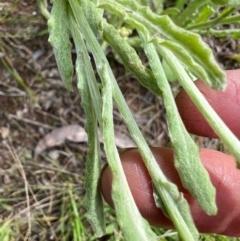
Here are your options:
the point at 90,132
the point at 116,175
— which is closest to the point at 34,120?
the point at 90,132

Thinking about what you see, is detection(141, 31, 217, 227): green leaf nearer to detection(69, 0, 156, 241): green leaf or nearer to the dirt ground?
detection(69, 0, 156, 241): green leaf

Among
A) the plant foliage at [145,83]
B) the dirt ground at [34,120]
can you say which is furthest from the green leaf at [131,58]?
the dirt ground at [34,120]

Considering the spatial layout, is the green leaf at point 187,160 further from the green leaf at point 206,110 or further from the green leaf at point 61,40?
the green leaf at point 61,40

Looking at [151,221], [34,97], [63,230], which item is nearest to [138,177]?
[151,221]

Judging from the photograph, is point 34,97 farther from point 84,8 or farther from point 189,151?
point 189,151

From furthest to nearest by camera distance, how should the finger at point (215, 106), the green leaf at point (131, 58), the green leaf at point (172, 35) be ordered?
the finger at point (215, 106), the green leaf at point (131, 58), the green leaf at point (172, 35)
